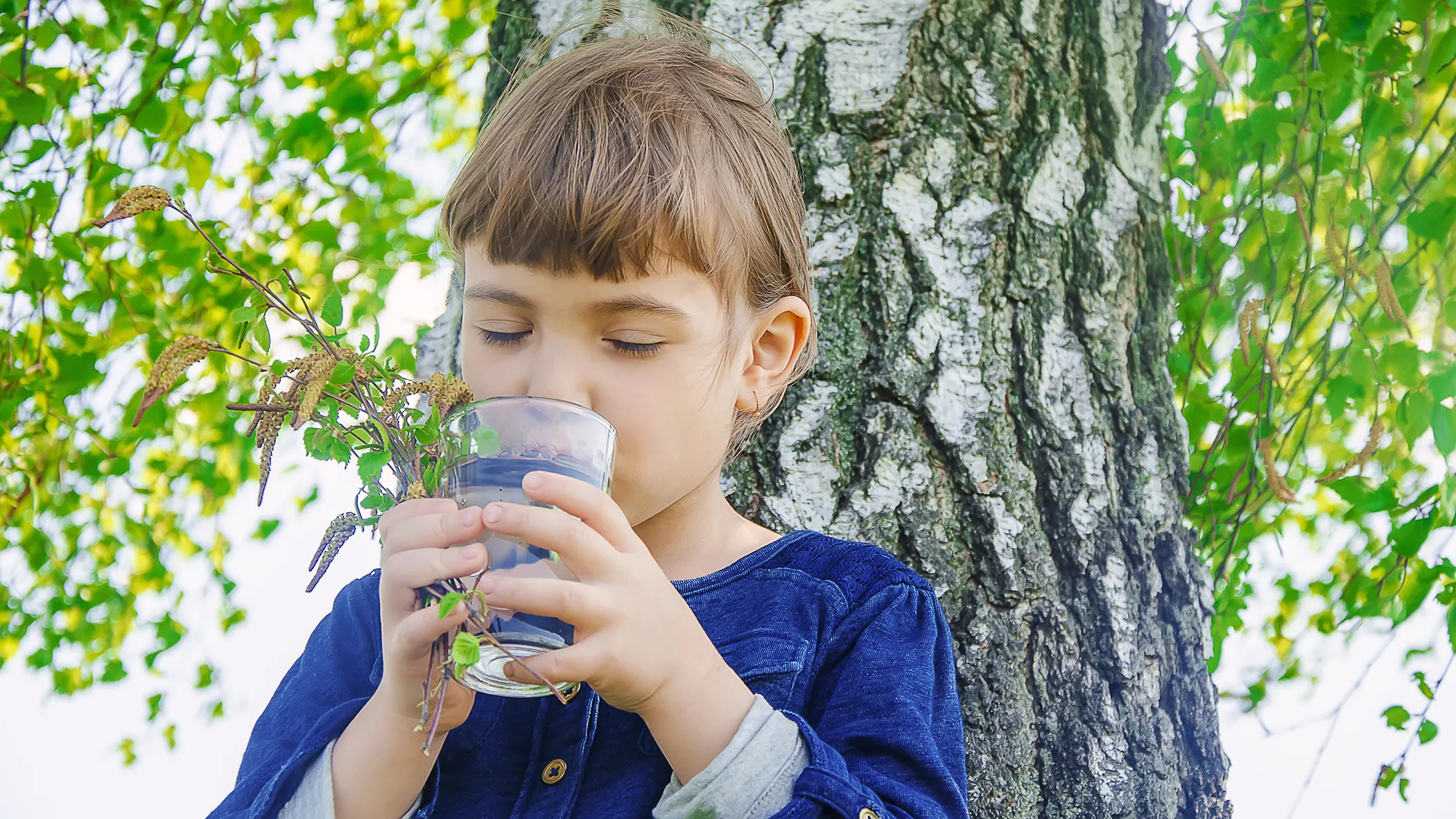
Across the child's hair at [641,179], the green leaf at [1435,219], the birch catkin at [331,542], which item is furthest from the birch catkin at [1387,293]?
the birch catkin at [331,542]

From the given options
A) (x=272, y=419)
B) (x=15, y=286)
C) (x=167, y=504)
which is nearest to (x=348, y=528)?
(x=272, y=419)

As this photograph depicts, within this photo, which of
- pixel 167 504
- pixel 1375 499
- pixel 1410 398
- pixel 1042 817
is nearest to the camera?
pixel 1042 817

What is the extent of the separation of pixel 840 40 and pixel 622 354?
840mm

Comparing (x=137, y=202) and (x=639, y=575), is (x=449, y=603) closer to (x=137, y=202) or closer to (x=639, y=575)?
(x=639, y=575)

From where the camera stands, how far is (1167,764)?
155cm

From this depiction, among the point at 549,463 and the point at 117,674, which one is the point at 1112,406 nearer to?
the point at 549,463

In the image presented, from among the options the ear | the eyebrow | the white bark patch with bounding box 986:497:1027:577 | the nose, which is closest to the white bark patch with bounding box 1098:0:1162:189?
the white bark patch with bounding box 986:497:1027:577

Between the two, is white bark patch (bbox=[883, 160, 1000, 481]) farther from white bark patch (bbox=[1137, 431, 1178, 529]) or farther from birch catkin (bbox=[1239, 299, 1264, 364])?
birch catkin (bbox=[1239, 299, 1264, 364])

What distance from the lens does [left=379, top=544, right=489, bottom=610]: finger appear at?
2.93 feet

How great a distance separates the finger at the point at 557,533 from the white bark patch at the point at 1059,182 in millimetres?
1043

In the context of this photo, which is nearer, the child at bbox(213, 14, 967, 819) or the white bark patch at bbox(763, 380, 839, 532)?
the child at bbox(213, 14, 967, 819)

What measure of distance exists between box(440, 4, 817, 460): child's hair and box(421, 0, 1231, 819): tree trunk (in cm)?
17

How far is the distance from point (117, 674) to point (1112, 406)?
3.43 meters

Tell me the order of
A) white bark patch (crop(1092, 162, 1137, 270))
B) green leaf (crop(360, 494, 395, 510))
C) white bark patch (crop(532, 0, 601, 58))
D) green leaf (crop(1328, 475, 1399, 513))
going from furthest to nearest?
green leaf (crop(1328, 475, 1399, 513)) < white bark patch (crop(532, 0, 601, 58)) < white bark patch (crop(1092, 162, 1137, 270)) < green leaf (crop(360, 494, 395, 510))
